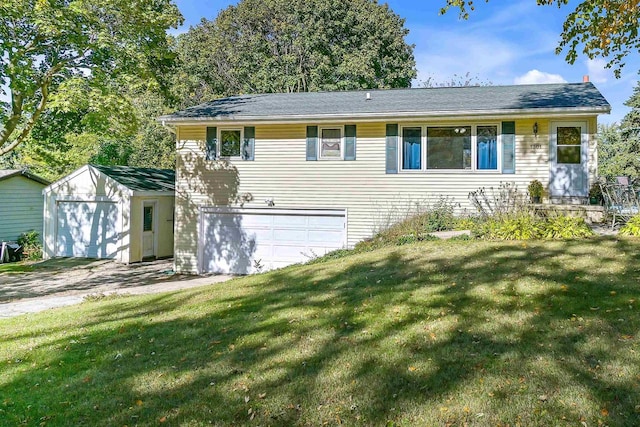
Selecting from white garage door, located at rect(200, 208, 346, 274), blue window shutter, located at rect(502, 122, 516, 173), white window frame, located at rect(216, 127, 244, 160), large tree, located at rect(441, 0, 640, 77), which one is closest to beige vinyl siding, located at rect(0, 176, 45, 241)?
white garage door, located at rect(200, 208, 346, 274)

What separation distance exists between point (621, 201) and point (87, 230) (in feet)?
53.9

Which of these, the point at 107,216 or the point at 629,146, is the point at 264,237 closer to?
the point at 107,216

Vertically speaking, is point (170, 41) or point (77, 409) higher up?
point (170, 41)

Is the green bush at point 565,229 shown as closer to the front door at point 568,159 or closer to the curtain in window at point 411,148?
the front door at point 568,159

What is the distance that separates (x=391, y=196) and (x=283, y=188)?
10.4 ft

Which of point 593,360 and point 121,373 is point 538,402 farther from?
point 121,373

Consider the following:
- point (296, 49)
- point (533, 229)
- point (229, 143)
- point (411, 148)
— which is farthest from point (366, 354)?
point (296, 49)

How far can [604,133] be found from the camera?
3184 cm

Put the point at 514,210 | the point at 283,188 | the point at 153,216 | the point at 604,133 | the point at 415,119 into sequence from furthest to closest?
the point at 604,133 < the point at 153,216 < the point at 283,188 < the point at 415,119 < the point at 514,210

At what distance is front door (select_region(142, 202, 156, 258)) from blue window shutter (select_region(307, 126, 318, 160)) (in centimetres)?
677

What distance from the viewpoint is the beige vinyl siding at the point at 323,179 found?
39.7ft

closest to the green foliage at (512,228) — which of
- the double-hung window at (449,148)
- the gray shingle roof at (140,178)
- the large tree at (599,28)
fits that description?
the double-hung window at (449,148)

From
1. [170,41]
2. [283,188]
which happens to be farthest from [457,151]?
[170,41]

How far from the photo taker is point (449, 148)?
1245 centimetres
